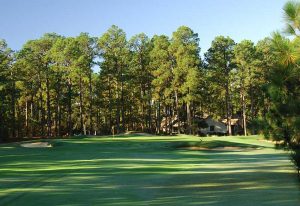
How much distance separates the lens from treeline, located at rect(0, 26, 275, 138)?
67.2 m

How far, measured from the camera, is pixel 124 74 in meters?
72.2

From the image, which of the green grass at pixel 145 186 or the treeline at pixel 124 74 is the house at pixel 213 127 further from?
the green grass at pixel 145 186

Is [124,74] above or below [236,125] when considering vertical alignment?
above

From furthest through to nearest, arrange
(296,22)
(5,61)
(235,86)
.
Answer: (235,86) < (5,61) < (296,22)

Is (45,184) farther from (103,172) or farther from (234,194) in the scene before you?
(234,194)

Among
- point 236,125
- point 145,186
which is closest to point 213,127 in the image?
point 236,125

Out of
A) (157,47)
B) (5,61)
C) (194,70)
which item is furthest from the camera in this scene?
(157,47)

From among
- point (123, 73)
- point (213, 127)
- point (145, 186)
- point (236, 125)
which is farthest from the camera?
point (236, 125)

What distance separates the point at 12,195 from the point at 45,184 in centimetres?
224

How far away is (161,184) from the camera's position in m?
14.2

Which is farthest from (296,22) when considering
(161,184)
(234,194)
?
(161,184)

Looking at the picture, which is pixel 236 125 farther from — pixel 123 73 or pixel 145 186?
pixel 145 186

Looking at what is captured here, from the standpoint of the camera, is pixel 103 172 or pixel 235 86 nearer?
pixel 103 172

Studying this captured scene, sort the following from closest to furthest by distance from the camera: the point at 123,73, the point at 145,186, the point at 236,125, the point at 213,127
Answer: the point at 145,186 → the point at 123,73 → the point at 213,127 → the point at 236,125
